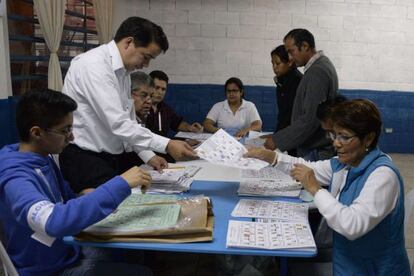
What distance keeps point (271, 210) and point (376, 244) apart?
0.39 m

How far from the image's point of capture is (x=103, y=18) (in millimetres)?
4879

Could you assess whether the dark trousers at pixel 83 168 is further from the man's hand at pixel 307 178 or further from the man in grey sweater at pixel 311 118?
the man in grey sweater at pixel 311 118

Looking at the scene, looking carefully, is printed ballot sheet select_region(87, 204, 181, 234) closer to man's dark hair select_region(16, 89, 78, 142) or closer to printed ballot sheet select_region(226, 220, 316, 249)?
printed ballot sheet select_region(226, 220, 316, 249)

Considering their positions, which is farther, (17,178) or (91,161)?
(91,161)

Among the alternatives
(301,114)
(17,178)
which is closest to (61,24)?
(301,114)

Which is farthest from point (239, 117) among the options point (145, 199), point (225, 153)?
point (145, 199)

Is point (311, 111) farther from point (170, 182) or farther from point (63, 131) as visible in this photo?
point (63, 131)

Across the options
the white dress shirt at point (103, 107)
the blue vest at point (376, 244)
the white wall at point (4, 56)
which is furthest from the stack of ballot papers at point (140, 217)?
the white wall at point (4, 56)

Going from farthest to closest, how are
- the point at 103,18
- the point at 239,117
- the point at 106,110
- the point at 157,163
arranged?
the point at 103,18 < the point at 239,117 < the point at 157,163 < the point at 106,110

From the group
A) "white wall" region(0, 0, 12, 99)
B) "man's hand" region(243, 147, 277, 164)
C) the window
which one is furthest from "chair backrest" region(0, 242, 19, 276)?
the window

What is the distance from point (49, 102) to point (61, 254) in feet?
1.78

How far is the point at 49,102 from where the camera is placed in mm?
1362

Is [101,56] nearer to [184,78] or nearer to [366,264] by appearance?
[366,264]

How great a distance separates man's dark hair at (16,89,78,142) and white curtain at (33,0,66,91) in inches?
80.7
